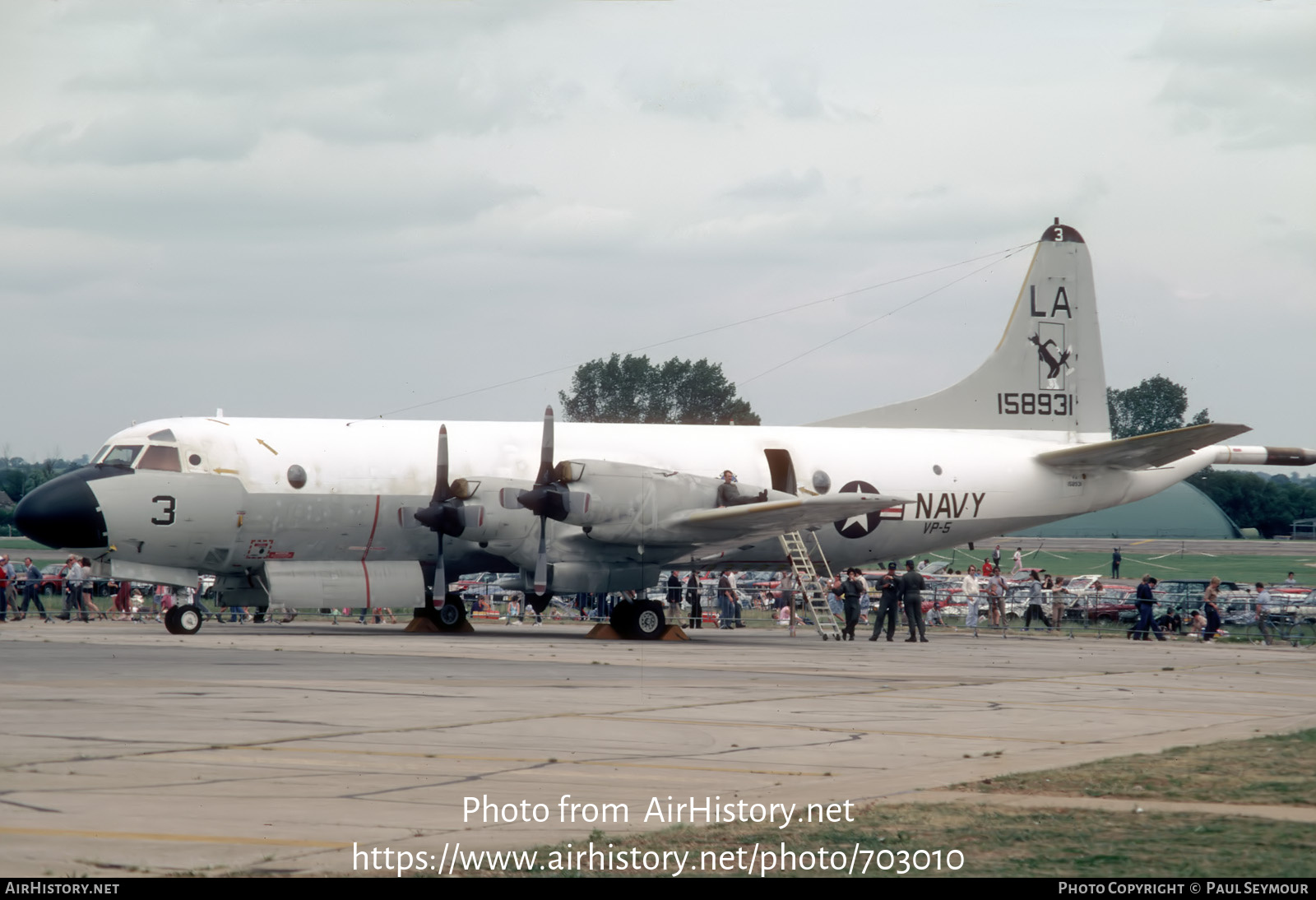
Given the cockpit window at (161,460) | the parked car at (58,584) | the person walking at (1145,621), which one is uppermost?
the cockpit window at (161,460)

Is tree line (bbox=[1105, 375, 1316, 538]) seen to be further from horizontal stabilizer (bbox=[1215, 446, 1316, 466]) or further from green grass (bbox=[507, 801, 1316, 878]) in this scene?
green grass (bbox=[507, 801, 1316, 878])

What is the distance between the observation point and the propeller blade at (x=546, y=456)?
28375 mm

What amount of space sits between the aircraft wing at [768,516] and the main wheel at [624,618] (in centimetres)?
180

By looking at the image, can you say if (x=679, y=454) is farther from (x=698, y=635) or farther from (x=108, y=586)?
(x=108, y=586)

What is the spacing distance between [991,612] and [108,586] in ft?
86.5

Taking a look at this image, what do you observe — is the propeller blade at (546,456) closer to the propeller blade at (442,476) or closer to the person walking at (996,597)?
the propeller blade at (442,476)

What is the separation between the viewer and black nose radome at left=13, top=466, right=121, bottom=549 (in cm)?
2603

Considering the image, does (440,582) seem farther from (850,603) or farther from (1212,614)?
(1212,614)

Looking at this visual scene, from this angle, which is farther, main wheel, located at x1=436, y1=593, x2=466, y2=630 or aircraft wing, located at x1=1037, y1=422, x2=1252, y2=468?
aircraft wing, located at x1=1037, y1=422, x2=1252, y2=468

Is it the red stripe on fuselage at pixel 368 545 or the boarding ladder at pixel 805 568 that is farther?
the boarding ladder at pixel 805 568

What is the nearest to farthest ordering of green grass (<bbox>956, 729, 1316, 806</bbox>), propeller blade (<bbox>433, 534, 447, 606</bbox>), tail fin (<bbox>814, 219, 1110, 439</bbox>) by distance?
1. green grass (<bbox>956, 729, 1316, 806</bbox>)
2. propeller blade (<bbox>433, 534, 447, 606</bbox>)
3. tail fin (<bbox>814, 219, 1110, 439</bbox>)

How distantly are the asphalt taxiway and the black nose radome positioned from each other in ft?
8.45

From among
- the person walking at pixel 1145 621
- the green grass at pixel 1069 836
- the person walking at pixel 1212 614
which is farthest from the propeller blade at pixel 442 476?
the green grass at pixel 1069 836

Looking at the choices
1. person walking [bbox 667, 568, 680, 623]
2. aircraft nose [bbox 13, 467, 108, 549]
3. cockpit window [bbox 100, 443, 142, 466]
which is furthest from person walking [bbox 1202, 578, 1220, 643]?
aircraft nose [bbox 13, 467, 108, 549]
